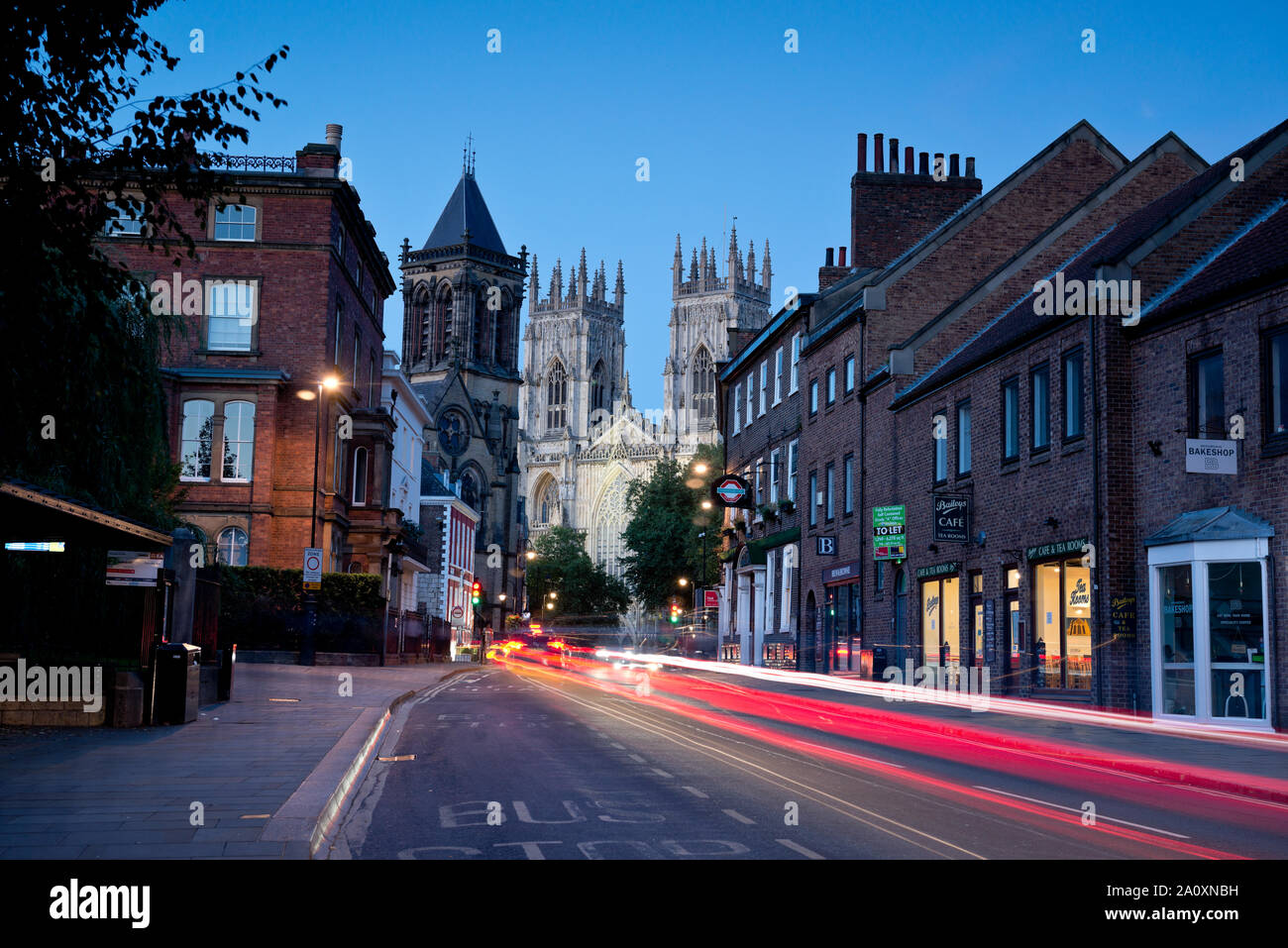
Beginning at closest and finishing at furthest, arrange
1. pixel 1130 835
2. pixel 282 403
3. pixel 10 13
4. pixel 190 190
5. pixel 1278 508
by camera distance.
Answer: pixel 1130 835 < pixel 10 13 < pixel 190 190 < pixel 1278 508 < pixel 282 403

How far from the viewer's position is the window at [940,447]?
31266 millimetres

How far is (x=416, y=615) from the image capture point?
53188 millimetres

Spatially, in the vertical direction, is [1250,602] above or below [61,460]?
below

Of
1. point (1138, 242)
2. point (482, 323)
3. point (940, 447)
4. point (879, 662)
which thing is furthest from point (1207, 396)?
point (482, 323)

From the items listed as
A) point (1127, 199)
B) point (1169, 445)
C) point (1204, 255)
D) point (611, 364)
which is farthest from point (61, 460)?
point (611, 364)

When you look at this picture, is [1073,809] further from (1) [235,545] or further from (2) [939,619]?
(1) [235,545]

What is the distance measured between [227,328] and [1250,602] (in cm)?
3324

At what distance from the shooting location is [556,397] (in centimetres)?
18388

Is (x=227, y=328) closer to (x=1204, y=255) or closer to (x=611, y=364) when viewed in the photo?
(x=1204, y=255)

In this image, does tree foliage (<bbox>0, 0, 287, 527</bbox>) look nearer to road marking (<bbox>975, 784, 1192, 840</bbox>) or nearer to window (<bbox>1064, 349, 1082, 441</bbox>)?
road marking (<bbox>975, 784, 1192, 840</bbox>)

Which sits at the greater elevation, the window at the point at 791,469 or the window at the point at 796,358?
the window at the point at 796,358

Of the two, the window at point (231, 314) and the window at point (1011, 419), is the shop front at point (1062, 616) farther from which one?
the window at point (231, 314)

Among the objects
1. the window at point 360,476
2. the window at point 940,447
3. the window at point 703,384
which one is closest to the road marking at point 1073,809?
the window at point 940,447

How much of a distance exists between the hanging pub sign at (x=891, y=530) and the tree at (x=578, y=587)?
101971 millimetres
